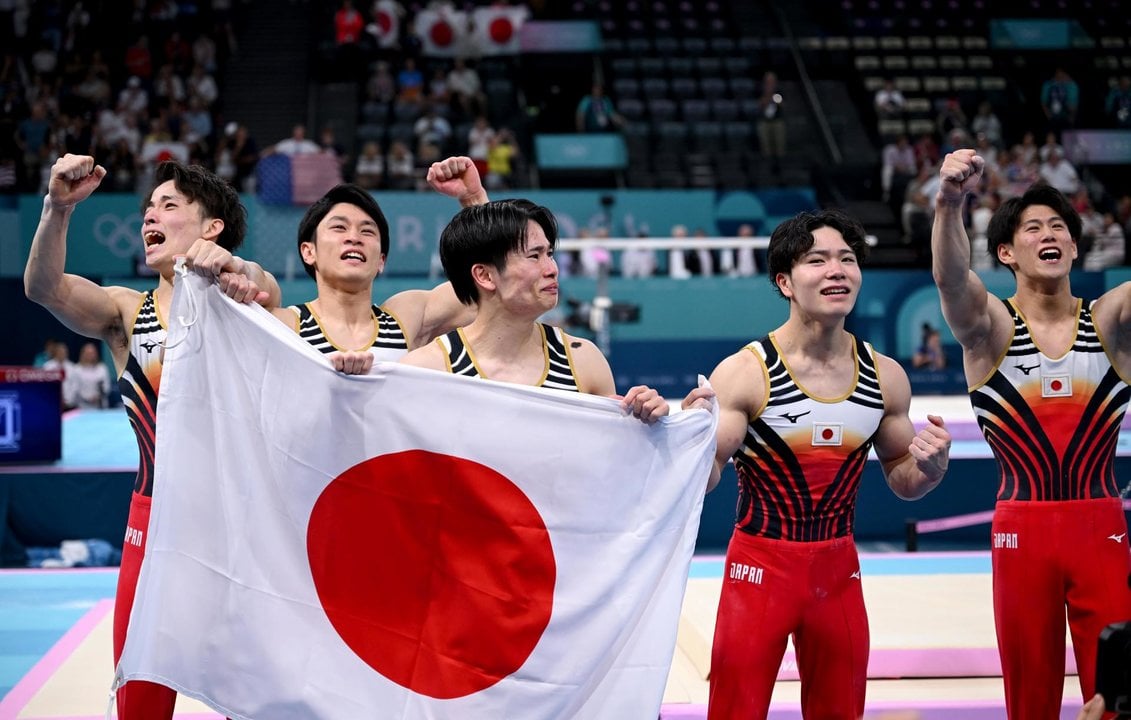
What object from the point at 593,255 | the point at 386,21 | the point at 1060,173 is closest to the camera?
the point at 593,255

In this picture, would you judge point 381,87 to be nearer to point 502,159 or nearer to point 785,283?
point 502,159

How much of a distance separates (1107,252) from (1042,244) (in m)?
11.9

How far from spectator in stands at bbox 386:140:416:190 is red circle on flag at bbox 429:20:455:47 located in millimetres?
4364

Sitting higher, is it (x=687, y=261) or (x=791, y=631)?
(x=687, y=261)

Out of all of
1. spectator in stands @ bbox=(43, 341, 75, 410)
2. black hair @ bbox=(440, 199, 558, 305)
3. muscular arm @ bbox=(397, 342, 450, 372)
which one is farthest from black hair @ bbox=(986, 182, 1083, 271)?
spectator in stands @ bbox=(43, 341, 75, 410)

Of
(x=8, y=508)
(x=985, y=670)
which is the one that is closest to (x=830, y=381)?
(x=985, y=670)

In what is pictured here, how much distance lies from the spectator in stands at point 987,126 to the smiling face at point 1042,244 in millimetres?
14403

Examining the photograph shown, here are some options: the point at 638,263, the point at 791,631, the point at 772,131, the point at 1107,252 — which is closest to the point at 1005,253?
the point at 791,631

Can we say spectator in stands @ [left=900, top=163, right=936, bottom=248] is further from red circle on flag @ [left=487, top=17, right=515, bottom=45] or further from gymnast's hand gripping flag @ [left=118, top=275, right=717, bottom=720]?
gymnast's hand gripping flag @ [left=118, top=275, right=717, bottom=720]

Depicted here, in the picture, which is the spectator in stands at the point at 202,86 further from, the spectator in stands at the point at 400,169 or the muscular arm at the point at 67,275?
the muscular arm at the point at 67,275

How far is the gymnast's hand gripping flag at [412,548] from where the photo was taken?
3152mm

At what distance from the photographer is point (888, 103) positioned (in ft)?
59.9

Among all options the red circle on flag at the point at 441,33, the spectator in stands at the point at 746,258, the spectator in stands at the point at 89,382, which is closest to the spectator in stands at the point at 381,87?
the red circle on flag at the point at 441,33

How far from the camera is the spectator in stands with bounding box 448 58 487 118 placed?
1778 cm
